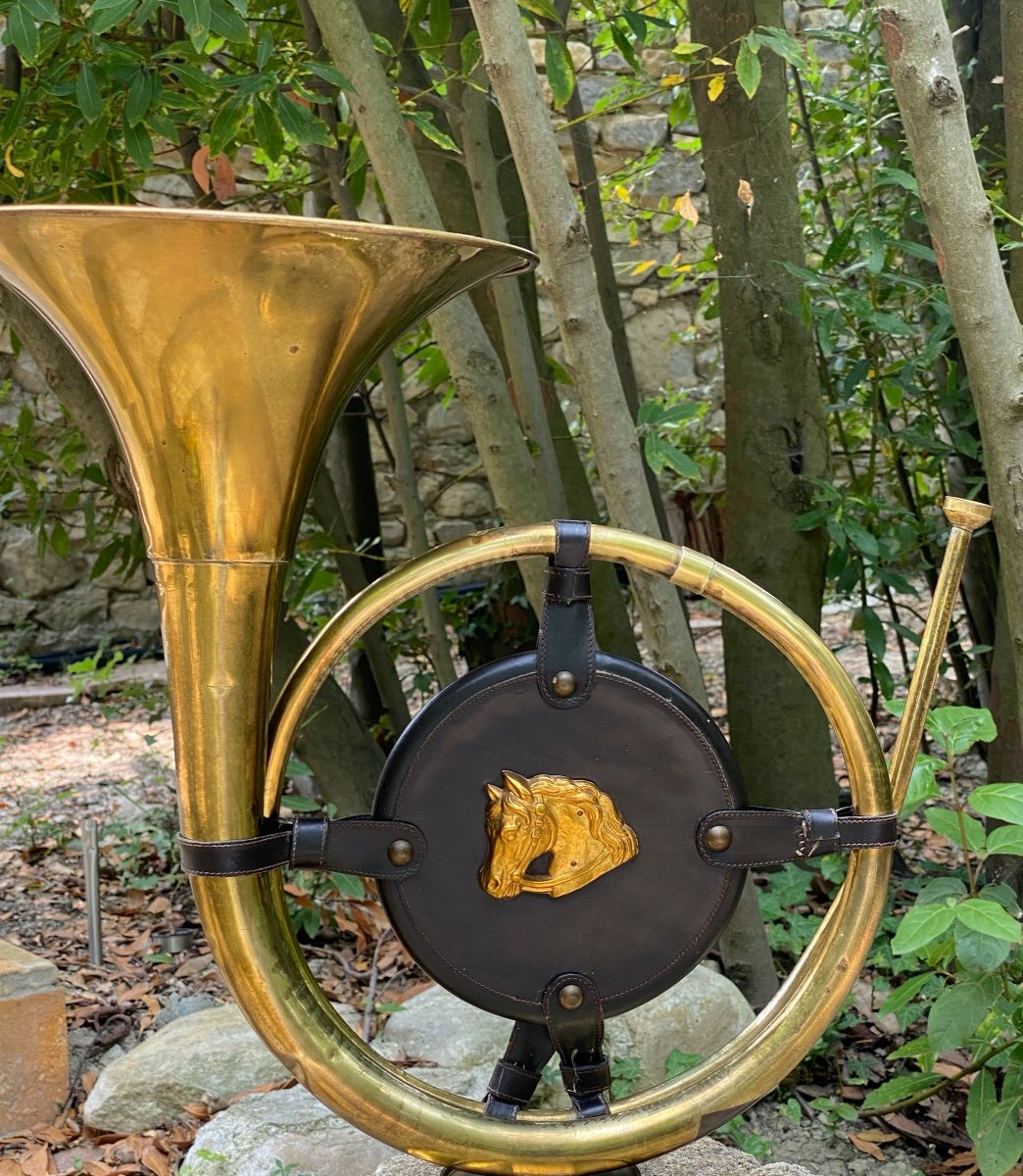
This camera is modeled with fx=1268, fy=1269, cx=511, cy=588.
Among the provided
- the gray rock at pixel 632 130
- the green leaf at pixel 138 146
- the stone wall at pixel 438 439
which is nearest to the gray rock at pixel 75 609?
the stone wall at pixel 438 439

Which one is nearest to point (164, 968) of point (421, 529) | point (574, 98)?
point (421, 529)

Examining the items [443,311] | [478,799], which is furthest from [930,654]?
[443,311]

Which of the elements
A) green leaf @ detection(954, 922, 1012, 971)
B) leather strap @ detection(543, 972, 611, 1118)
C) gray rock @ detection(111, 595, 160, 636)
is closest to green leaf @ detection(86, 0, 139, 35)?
leather strap @ detection(543, 972, 611, 1118)

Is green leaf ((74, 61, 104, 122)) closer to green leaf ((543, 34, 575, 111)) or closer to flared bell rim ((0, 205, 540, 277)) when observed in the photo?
green leaf ((543, 34, 575, 111))

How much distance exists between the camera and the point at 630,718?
3.61ft

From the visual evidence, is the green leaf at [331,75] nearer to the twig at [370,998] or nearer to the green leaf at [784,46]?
the green leaf at [784,46]

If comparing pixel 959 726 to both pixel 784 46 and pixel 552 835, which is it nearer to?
pixel 552 835

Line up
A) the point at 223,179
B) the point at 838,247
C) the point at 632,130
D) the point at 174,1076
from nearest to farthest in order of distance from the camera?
the point at 174,1076
the point at 223,179
the point at 838,247
the point at 632,130

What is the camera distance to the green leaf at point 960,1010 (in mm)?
1406

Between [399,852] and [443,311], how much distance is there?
0.85 meters

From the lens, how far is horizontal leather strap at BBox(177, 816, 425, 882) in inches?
42.1

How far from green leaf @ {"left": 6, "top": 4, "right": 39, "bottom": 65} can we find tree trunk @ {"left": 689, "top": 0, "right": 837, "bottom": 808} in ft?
3.60

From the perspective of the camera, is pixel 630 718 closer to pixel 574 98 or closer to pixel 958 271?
pixel 958 271

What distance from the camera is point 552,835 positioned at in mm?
1080
